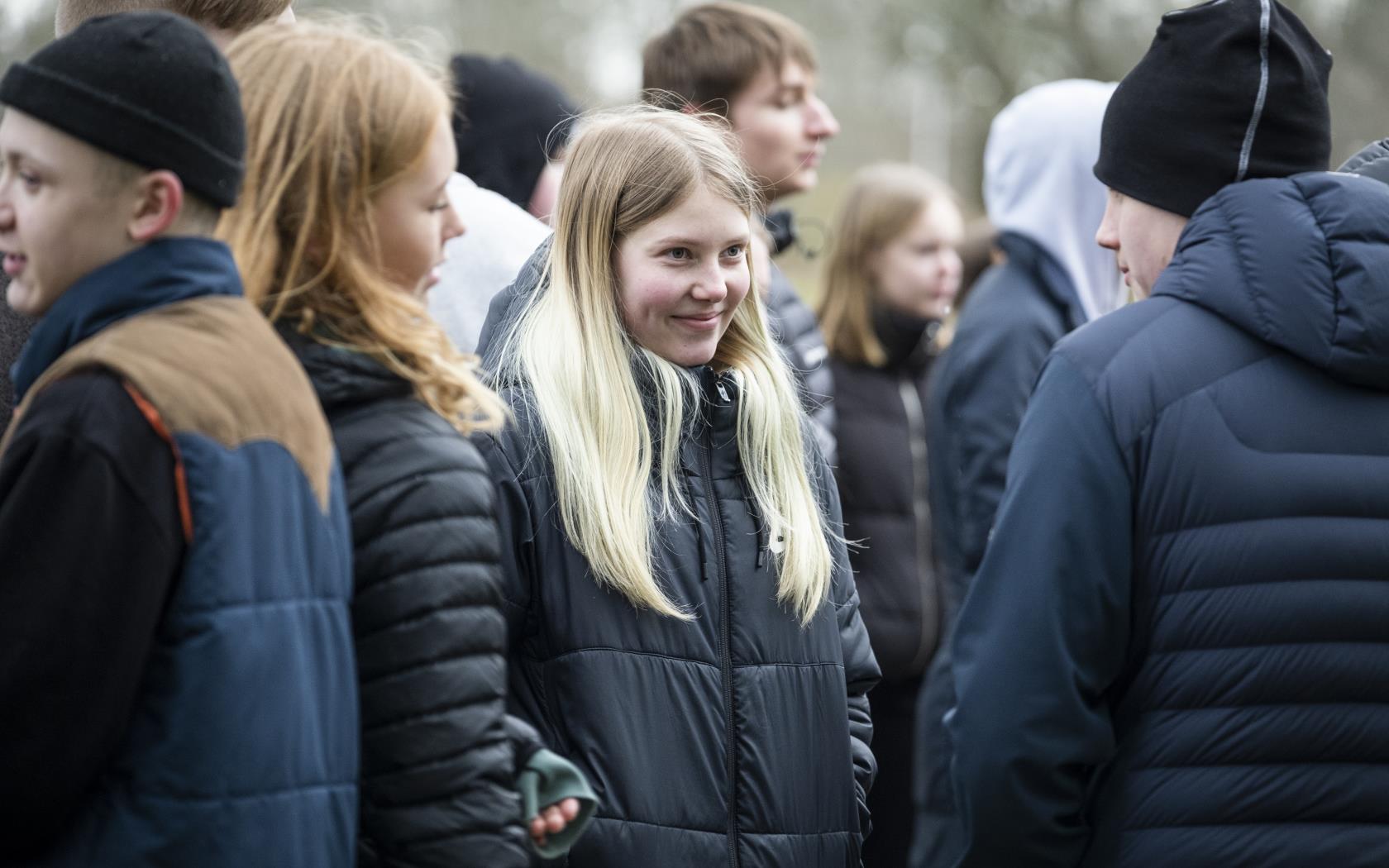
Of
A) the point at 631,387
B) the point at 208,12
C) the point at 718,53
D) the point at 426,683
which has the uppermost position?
the point at 208,12

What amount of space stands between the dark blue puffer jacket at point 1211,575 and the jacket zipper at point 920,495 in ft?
8.52

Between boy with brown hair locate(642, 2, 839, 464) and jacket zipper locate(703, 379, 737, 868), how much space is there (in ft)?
5.40

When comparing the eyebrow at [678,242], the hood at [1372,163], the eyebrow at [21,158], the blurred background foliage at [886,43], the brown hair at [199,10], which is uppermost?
the brown hair at [199,10]

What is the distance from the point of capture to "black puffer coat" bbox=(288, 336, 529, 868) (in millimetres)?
2107

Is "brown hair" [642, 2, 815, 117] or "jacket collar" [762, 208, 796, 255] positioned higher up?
"brown hair" [642, 2, 815, 117]

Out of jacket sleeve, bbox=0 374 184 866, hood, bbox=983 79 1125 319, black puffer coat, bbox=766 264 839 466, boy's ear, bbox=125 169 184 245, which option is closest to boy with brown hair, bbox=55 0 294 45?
boy's ear, bbox=125 169 184 245

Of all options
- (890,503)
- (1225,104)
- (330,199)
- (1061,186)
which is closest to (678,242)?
(330,199)

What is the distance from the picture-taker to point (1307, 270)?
2521 millimetres

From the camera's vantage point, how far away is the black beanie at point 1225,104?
2.74m

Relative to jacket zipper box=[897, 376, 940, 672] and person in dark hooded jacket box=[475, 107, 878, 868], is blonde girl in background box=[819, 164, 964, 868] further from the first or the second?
person in dark hooded jacket box=[475, 107, 878, 868]

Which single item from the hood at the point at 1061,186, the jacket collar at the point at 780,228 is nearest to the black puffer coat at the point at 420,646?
the jacket collar at the point at 780,228

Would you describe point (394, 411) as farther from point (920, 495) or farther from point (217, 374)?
point (920, 495)

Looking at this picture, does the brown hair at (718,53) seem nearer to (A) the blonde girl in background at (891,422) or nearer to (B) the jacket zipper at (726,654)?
(A) the blonde girl in background at (891,422)

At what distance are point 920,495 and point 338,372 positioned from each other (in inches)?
144
